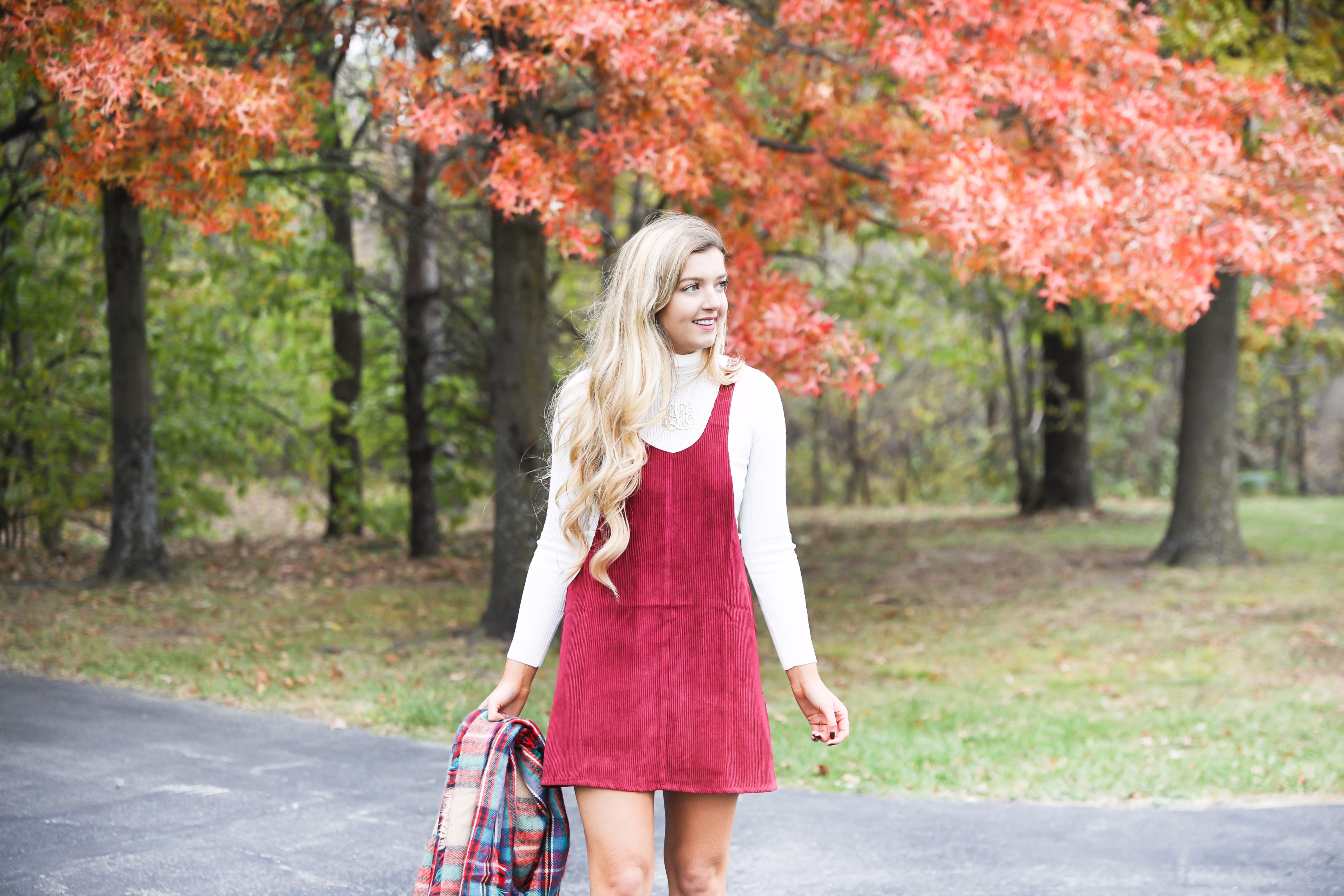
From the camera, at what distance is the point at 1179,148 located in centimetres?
723

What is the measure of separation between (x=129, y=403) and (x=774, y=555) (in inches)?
395

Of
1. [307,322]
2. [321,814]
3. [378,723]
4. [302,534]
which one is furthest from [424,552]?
[321,814]

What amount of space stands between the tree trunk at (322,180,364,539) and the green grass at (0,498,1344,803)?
1.00 meters

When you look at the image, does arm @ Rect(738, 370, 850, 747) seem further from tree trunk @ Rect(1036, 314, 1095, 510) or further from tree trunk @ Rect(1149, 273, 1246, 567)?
tree trunk @ Rect(1036, 314, 1095, 510)

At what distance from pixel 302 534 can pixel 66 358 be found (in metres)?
5.66

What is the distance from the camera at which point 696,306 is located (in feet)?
7.95

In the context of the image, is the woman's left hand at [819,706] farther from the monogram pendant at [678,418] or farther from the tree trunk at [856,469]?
the tree trunk at [856,469]

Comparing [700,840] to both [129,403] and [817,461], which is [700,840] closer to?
[129,403]

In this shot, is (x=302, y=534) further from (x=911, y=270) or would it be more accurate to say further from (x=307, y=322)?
(x=911, y=270)

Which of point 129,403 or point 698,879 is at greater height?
point 129,403

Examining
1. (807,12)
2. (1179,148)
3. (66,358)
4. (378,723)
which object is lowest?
(378,723)

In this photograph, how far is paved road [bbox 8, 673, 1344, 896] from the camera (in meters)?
3.97

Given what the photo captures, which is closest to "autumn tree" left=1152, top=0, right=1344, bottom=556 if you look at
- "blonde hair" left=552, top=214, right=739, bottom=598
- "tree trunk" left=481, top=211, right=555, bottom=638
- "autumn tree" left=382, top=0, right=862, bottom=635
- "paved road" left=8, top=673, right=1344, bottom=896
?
"autumn tree" left=382, top=0, right=862, bottom=635

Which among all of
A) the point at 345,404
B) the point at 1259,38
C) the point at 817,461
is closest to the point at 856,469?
the point at 817,461
